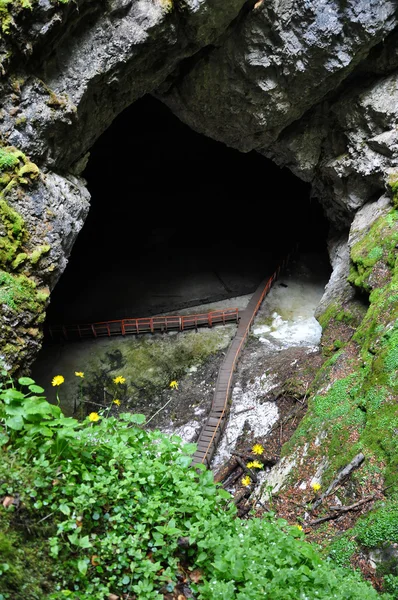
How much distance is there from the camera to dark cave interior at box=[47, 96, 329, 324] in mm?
18445

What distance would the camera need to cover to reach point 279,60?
12.6 m

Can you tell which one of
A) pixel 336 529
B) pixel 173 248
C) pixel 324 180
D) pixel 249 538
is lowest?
pixel 173 248

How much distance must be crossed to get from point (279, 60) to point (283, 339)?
8637 mm

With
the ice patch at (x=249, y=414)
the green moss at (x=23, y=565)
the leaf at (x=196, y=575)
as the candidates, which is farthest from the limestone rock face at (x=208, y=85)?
the leaf at (x=196, y=575)

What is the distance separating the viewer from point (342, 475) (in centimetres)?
780

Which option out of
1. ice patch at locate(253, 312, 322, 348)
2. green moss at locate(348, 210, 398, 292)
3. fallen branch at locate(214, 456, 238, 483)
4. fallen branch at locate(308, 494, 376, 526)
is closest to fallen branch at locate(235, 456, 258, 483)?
fallen branch at locate(214, 456, 238, 483)

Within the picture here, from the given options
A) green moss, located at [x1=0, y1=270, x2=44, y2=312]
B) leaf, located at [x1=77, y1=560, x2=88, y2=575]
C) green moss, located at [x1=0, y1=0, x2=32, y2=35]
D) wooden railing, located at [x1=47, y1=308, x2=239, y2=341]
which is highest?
green moss, located at [x1=0, y1=0, x2=32, y2=35]

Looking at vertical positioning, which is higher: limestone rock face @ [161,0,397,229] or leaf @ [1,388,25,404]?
limestone rock face @ [161,0,397,229]

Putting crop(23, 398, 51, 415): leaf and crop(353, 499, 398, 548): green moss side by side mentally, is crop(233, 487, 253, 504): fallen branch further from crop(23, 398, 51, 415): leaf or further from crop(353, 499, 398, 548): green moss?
crop(23, 398, 51, 415): leaf

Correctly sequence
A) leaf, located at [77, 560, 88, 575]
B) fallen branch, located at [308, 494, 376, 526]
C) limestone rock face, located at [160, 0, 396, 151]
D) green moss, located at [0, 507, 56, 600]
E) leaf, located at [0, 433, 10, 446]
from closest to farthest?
green moss, located at [0, 507, 56, 600]
leaf, located at [77, 560, 88, 575]
leaf, located at [0, 433, 10, 446]
fallen branch, located at [308, 494, 376, 526]
limestone rock face, located at [160, 0, 396, 151]

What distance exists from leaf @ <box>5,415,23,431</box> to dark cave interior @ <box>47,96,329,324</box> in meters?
13.3

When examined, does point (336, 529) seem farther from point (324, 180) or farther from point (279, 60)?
point (324, 180)

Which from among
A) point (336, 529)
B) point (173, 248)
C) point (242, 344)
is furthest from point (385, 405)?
point (173, 248)

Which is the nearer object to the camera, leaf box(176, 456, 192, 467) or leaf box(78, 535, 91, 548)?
leaf box(78, 535, 91, 548)
